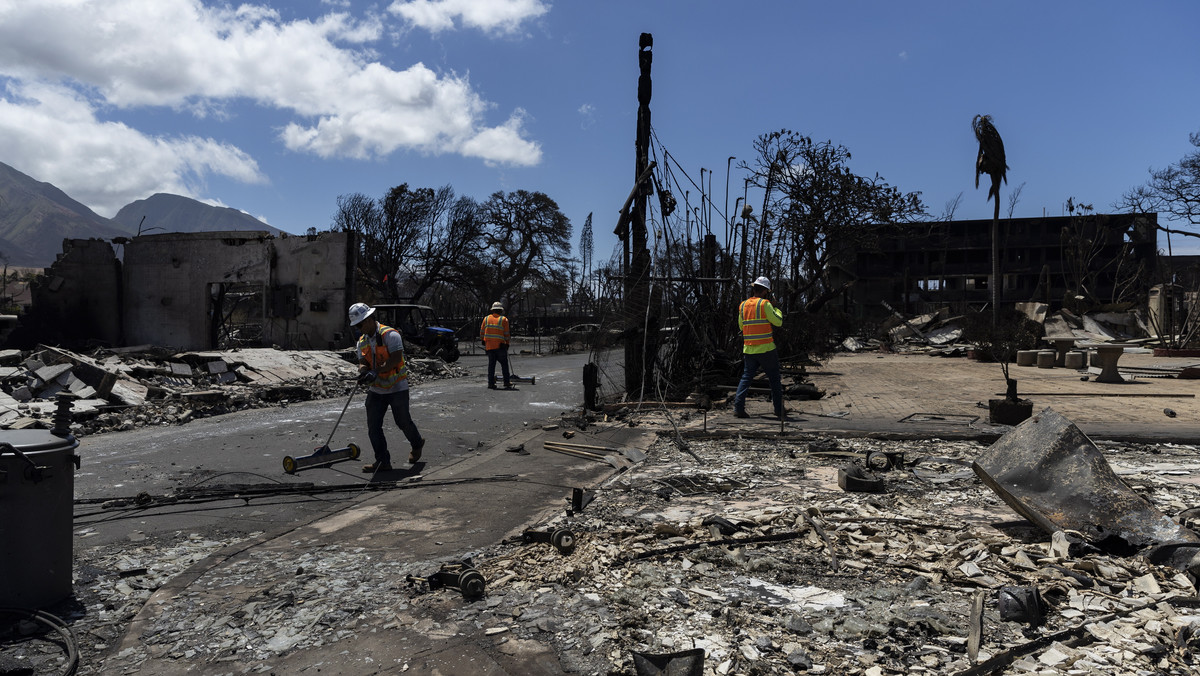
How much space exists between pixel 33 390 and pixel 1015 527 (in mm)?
13117

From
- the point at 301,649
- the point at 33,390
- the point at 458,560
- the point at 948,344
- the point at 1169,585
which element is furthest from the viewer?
the point at 948,344

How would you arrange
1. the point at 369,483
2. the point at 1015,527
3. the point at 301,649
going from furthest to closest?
the point at 369,483
the point at 1015,527
the point at 301,649

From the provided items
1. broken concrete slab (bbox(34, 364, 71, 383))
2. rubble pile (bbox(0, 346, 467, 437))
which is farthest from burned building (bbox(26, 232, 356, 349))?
broken concrete slab (bbox(34, 364, 71, 383))

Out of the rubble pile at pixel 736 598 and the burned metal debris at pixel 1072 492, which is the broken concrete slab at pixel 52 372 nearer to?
→ the rubble pile at pixel 736 598

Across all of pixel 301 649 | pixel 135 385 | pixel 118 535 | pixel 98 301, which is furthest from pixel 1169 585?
pixel 98 301

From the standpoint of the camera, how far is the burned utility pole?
10438mm

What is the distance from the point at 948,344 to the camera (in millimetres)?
28719

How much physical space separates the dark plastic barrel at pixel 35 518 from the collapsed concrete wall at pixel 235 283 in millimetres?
21004

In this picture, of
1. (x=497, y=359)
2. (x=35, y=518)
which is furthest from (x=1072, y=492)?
(x=497, y=359)

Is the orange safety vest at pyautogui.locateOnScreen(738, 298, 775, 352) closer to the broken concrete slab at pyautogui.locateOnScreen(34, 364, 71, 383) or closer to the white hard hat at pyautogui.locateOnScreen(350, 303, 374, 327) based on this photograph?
the white hard hat at pyautogui.locateOnScreen(350, 303, 374, 327)

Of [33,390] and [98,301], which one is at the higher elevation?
[98,301]

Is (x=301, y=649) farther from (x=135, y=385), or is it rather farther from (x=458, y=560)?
(x=135, y=385)

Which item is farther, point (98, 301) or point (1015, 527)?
point (98, 301)

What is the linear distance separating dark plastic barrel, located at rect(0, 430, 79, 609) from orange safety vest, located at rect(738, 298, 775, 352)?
7.14 metres
